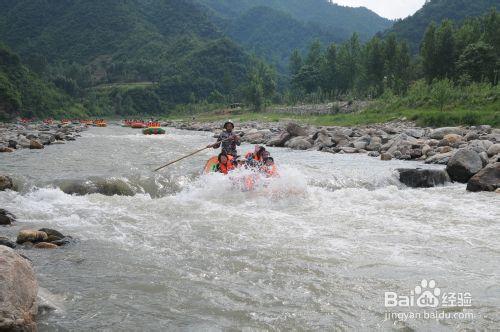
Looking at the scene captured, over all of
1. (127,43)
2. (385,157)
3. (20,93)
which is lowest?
(385,157)

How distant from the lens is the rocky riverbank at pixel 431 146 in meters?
13.0

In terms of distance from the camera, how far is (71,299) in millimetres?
4855

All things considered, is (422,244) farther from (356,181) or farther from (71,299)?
(356,181)

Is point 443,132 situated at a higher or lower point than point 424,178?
higher

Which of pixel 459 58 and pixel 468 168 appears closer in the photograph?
pixel 468 168

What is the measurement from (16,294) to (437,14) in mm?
134782

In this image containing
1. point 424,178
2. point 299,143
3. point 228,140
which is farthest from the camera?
point 299,143

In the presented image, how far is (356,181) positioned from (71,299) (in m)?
10.1

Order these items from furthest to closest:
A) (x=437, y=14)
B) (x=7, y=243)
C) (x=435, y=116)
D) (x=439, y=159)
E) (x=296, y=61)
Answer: (x=437, y=14)
(x=296, y=61)
(x=435, y=116)
(x=439, y=159)
(x=7, y=243)

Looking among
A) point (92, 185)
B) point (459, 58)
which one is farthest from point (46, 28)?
point (92, 185)

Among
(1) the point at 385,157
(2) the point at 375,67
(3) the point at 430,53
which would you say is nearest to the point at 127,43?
(2) the point at 375,67

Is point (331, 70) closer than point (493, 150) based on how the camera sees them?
No

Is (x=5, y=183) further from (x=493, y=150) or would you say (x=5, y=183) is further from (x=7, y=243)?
(x=493, y=150)

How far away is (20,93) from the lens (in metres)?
66.4
